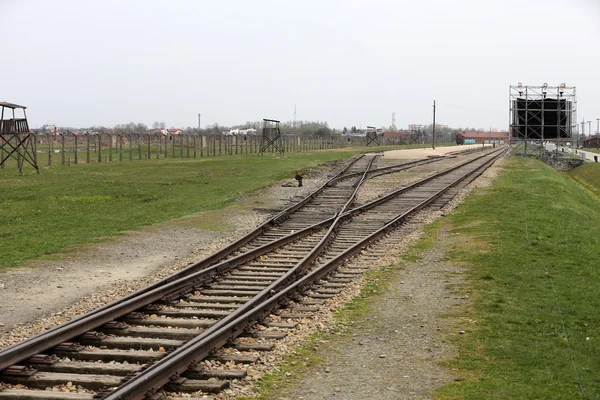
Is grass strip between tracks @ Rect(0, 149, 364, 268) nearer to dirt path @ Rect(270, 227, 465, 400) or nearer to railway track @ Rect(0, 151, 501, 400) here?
railway track @ Rect(0, 151, 501, 400)

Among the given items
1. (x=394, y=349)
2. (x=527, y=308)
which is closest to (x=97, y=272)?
(x=394, y=349)

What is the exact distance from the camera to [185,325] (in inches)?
390

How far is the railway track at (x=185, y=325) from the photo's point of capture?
7.54 meters

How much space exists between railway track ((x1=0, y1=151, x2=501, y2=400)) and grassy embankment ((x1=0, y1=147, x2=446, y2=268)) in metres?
4.32

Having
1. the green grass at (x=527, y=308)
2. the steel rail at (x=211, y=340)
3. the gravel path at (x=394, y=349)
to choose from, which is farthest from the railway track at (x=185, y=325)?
the green grass at (x=527, y=308)

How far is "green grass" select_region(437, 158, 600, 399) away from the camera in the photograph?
25.9 feet

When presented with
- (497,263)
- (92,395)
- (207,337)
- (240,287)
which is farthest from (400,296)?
(92,395)

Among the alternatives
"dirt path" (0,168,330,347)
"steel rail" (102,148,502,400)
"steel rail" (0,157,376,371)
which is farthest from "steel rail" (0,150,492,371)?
"steel rail" (102,148,502,400)

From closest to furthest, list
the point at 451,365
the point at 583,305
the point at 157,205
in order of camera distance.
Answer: the point at 451,365 < the point at 583,305 < the point at 157,205

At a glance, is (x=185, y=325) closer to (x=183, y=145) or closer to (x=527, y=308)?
(x=527, y=308)

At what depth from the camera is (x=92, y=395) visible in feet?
23.0

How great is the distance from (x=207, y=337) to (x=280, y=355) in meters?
0.85

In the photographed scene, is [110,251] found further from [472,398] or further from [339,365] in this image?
[472,398]

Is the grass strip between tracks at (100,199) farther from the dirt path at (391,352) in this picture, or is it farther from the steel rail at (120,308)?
the dirt path at (391,352)
